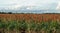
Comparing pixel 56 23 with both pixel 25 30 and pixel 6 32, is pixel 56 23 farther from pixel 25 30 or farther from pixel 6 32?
pixel 6 32

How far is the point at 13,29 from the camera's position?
12078mm

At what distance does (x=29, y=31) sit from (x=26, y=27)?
81 centimetres

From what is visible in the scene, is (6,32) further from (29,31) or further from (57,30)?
(57,30)

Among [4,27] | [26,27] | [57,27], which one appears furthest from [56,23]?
[4,27]

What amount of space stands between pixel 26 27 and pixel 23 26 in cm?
21

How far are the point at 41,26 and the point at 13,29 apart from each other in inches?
54.8

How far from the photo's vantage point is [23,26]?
491 inches

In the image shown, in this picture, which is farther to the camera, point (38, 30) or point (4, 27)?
point (4, 27)

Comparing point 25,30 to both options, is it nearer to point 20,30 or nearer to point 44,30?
point 20,30

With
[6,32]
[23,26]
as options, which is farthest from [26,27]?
[6,32]

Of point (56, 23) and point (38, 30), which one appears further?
point (56, 23)

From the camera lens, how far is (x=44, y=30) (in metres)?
11.6

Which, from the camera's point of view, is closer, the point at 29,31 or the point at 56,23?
the point at 29,31

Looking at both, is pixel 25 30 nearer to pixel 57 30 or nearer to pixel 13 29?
pixel 13 29
